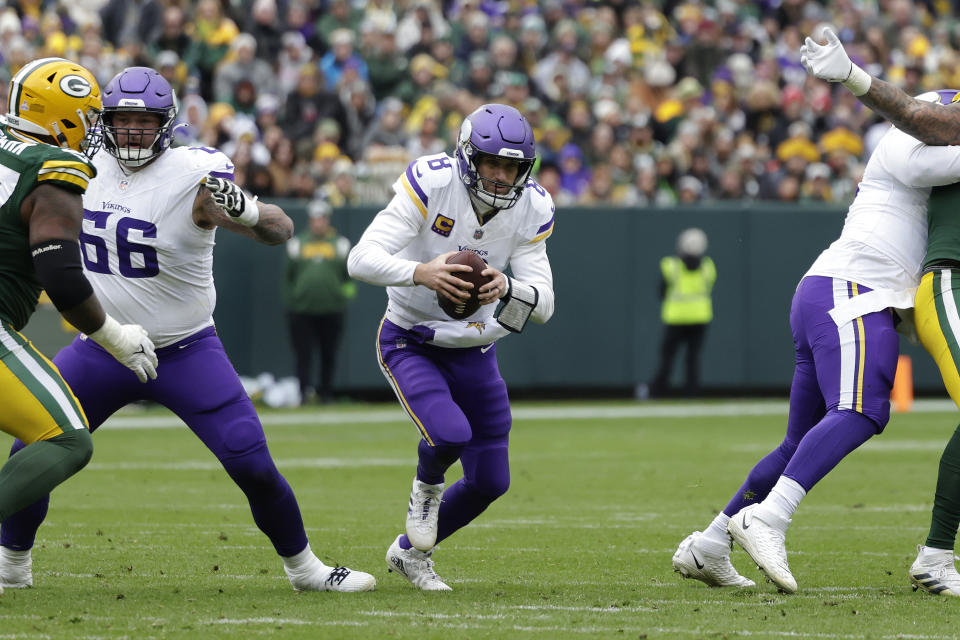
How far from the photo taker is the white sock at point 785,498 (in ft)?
16.3

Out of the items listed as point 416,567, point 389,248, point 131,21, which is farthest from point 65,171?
point 131,21

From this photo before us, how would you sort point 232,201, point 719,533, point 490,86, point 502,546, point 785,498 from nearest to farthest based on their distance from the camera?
1. point 232,201
2. point 785,498
3. point 719,533
4. point 502,546
5. point 490,86

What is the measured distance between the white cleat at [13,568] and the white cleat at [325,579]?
925 mm

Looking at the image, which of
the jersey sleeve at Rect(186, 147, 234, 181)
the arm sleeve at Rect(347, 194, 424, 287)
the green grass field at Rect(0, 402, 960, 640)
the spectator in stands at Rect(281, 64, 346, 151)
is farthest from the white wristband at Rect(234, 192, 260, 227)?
the spectator in stands at Rect(281, 64, 346, 151)

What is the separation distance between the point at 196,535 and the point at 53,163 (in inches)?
104

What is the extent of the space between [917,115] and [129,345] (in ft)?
8.97

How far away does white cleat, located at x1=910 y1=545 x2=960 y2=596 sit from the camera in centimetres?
500

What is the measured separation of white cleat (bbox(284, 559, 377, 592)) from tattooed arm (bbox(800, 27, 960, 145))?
239cm

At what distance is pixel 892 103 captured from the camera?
16.1 ft

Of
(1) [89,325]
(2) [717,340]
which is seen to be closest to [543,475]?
(1) [89,325]

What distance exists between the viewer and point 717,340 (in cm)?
1518

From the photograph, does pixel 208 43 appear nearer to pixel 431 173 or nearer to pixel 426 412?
pixel 431 173

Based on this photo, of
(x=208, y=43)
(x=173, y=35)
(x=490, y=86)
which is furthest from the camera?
(x=490, y=86)

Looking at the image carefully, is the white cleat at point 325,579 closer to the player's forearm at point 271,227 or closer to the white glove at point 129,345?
the white glove at point 129,345
